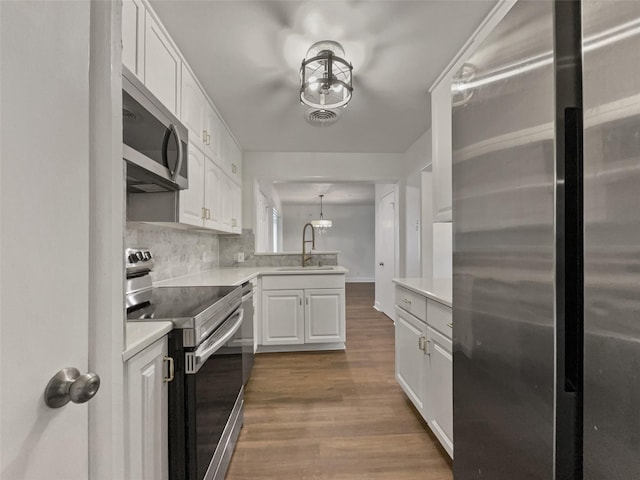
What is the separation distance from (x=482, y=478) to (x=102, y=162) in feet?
4.37

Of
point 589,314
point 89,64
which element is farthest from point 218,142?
point 589,314

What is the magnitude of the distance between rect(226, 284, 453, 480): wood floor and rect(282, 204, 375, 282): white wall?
6.25 m

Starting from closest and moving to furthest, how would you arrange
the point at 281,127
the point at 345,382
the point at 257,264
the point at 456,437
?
the point at 456,437
the point at 345,382
the point at 281,127
the point at 257,264

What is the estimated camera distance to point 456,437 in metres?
1.08

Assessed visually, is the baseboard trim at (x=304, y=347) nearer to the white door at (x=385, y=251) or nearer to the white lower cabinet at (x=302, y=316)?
the white lower cabinet at (x=302, y=316)

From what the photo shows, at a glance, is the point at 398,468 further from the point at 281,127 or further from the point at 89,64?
the point at 281,127

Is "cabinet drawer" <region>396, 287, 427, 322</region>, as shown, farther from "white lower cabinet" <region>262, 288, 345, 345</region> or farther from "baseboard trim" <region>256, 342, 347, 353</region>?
"baseboard trim" <region>256, 342, 347, 353</region>

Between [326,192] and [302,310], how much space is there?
4163 mm

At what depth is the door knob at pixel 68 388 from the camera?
44 cm

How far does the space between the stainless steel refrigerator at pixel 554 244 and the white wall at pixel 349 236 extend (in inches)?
321

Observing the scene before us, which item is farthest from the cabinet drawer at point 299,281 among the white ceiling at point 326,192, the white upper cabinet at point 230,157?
the white ceiling at point 326,192

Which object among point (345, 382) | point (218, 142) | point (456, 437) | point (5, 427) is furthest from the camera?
point (218, 142)

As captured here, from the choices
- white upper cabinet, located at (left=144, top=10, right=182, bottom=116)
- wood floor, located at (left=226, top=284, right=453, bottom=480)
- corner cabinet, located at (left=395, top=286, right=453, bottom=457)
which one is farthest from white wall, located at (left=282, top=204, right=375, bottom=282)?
white upper cabinet, located at (left=144, top=10, right=182, bottom=116)

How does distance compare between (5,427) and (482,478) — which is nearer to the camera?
(5,427)
